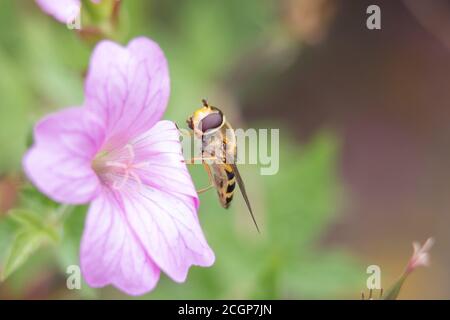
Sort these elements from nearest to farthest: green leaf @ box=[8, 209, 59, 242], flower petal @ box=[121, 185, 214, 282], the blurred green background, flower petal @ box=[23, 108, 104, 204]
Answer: flower petal @ box=[23, 108, 104, 204] < flower petal @ box=[121, 185, 214, 282] < green leaf @ box=[8, 209, 59, 242] < the blurred green background

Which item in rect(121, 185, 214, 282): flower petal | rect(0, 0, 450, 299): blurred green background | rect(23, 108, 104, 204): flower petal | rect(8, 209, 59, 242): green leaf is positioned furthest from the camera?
rect(0, 0, 450, 299): blurred green background

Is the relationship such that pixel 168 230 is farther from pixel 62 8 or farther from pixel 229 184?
pixel 62 8

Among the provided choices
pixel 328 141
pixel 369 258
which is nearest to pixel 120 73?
pixel 328 141

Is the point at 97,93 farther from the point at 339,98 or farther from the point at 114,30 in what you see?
the point at 339,98

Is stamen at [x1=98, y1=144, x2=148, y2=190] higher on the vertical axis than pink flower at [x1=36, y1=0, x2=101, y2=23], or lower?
lower

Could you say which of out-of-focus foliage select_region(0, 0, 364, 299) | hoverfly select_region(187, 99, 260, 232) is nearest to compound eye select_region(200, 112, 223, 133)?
hoverfly select_region(187, 99, 260, 232)

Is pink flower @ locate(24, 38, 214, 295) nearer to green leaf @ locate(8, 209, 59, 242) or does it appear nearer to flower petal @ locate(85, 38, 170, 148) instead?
flower petal @ locate(85, 38, 170, 148)

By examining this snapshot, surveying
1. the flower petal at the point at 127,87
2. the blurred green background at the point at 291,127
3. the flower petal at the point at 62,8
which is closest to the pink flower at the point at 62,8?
the flower petal at the point at 62,8
